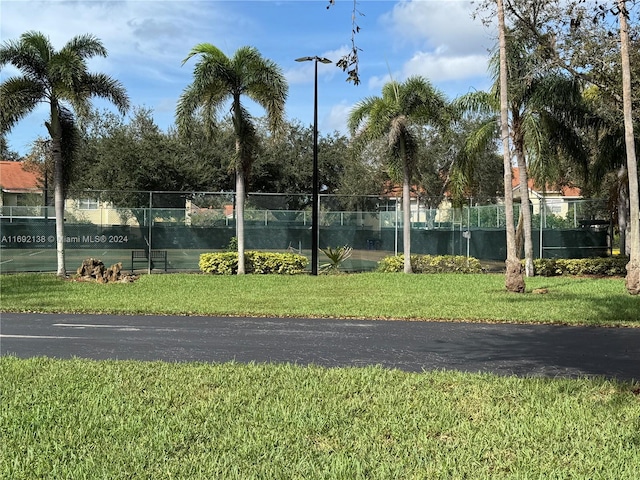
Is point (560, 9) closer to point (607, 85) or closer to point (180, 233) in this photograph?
point (607, 85)

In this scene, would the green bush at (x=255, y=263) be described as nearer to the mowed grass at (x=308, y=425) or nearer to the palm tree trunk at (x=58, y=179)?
the palm tree trunk at (x=58, y=179)

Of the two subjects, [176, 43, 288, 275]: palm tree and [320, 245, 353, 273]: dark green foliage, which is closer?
[176, 43, 288, 275]: palm tree

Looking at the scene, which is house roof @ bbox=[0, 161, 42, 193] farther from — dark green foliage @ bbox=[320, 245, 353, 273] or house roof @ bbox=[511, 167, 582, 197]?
house roof @ bbox=[511, 167, 582, 197]

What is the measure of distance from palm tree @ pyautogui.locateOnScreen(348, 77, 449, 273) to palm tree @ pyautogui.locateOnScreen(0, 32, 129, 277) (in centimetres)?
755

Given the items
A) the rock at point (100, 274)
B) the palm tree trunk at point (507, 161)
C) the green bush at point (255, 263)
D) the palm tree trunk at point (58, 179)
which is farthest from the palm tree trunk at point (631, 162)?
the palm tree trunk at point (58, 179)

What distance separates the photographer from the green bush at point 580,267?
20.9m

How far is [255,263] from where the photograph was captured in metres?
20.8

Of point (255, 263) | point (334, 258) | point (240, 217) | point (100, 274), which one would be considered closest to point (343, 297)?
point (240, 217)

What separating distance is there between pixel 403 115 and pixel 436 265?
203 inches

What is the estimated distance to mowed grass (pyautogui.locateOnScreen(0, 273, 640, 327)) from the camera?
11.8 metres

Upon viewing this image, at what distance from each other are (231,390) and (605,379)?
3779mm

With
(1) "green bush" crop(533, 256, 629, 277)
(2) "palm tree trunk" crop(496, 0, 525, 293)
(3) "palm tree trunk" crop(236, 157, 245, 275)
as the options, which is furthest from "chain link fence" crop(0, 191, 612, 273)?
(2) "palm tree trunk" crop(496, 0, 525, 293)

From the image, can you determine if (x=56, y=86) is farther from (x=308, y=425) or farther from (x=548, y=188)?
(x=548, y=188)

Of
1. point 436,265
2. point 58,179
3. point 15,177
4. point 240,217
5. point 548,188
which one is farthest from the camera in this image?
point 15,177
